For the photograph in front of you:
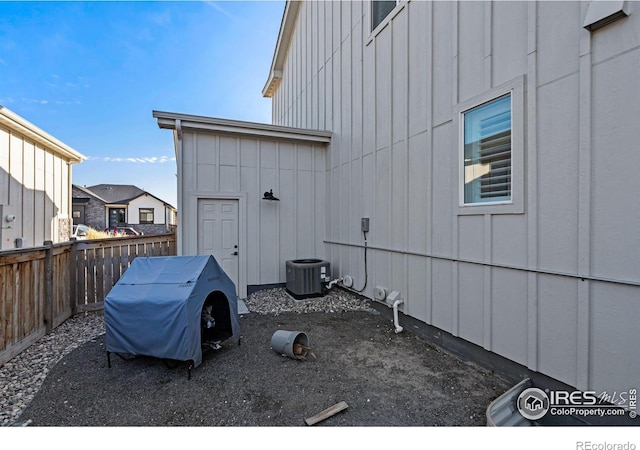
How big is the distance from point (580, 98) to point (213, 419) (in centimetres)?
381

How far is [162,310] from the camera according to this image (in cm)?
258

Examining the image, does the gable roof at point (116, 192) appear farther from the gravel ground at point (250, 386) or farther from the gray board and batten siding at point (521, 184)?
the gray board and batten siding at point (521, 184)

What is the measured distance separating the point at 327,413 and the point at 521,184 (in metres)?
2.64

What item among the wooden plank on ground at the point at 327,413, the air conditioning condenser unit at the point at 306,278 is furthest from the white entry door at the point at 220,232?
the wooden plank on ground at the point at 327,413

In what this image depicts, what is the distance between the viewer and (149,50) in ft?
21.8

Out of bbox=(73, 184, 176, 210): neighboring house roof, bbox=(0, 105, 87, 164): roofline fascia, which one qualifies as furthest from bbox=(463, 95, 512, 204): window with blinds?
bbox=(73, 184, 176, 210): neighboring house roof

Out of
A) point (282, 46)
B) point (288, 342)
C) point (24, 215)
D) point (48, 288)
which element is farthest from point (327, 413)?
point (282, 46)

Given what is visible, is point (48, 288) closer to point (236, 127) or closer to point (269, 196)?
point (269, 196)

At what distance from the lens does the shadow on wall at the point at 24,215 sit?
6318 mm

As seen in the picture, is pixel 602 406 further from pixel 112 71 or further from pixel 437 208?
pixel 112 71

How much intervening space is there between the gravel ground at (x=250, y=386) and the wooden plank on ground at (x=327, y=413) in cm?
3

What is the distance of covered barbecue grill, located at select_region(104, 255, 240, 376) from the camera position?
8.43 ft

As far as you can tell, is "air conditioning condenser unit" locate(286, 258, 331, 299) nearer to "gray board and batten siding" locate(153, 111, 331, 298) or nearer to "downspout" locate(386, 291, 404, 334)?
"gray board and batten siding" locate(153, 111, 331, 298)

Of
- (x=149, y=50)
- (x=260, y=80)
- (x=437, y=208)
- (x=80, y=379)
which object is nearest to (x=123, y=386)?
(x=80, y=379)
